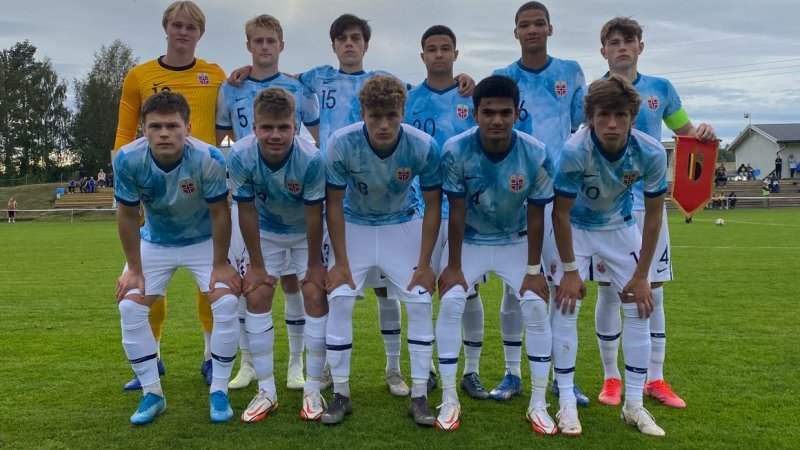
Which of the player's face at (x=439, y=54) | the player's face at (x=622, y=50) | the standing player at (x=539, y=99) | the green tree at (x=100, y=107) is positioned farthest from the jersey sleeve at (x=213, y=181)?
the green tree at (x=100, y=107)

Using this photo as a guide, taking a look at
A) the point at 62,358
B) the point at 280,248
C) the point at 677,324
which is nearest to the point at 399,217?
the point at 280,248

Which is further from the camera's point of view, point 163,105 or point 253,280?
point 253,280

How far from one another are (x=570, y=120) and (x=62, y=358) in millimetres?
4844

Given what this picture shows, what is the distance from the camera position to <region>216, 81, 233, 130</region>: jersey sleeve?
489cm

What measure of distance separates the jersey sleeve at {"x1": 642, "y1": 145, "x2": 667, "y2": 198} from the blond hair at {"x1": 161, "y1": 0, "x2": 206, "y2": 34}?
3537mm

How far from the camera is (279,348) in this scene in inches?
233

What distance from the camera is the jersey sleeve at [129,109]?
485cm

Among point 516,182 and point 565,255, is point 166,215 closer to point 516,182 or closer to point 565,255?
point 516,182

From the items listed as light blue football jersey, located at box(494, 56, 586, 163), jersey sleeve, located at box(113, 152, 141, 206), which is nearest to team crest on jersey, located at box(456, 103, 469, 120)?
light blue football jersey, located at box(494, 56, 586, 163)

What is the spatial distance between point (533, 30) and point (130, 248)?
3.24 meters

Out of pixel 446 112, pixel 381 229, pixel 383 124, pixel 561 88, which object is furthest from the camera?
pixel 446 112

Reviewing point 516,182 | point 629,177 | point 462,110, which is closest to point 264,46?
point 462,110

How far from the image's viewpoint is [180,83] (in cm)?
484

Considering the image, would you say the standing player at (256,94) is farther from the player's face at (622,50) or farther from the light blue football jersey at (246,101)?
the player's face at (622,50)
